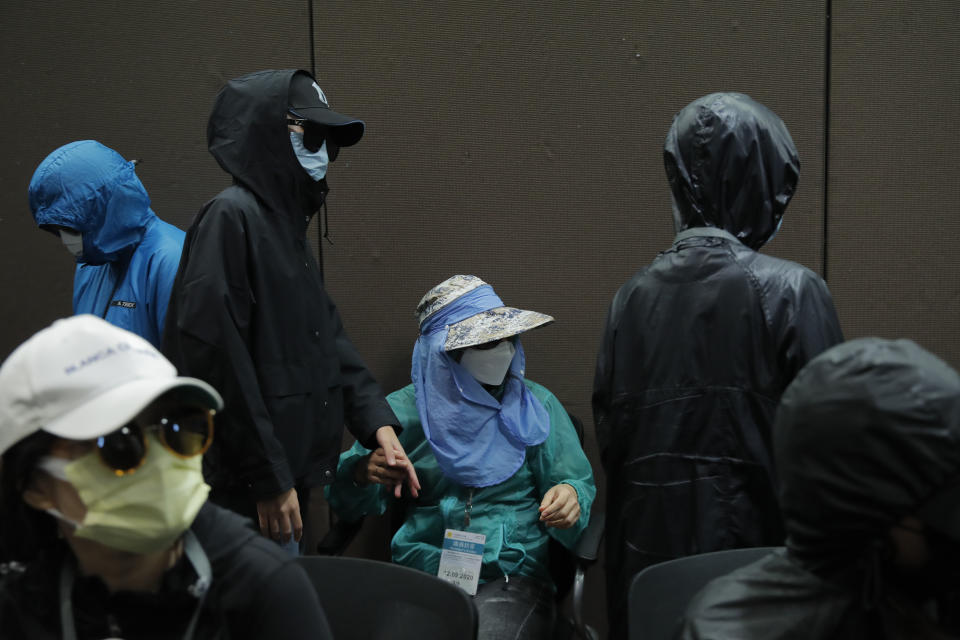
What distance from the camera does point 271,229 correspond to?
2.00m

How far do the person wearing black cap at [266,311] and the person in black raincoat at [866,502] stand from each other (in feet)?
3.54

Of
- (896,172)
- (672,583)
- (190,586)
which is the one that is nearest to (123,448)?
(190,586)

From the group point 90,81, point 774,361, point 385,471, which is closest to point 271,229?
point 385,471

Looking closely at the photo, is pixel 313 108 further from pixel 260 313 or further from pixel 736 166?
pixel 736 166

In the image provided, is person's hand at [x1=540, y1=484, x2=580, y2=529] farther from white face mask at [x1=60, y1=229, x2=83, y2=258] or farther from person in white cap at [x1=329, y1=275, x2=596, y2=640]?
white face mask at [x1=60, y1=229, x2=83, y2=258]

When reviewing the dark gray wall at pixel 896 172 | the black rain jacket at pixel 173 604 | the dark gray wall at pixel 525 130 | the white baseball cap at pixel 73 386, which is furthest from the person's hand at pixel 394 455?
the dark gray wall at pixel 896 172

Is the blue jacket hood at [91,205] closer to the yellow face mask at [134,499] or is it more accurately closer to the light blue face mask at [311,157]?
the light blue face mask at [311,157]

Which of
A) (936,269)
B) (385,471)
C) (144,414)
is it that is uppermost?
(144,414)

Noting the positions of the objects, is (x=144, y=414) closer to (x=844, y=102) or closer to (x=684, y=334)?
(x=684, y=334)

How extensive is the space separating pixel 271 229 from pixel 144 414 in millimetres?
953

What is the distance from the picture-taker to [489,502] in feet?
7.84

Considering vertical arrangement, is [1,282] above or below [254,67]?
below

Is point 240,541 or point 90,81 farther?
point 90,81

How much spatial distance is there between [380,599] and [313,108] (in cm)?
113
